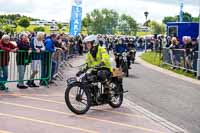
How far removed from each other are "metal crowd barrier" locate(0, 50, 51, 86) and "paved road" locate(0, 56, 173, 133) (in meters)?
1.27

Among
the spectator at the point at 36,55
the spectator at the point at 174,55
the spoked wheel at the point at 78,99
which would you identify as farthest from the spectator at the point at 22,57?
the spectator at the point at 174,55

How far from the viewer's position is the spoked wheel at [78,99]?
11188mm

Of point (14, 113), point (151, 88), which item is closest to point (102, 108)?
point (14, 113)

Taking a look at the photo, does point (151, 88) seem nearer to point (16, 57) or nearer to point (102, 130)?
point (16, 57)

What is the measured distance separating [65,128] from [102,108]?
2.74m

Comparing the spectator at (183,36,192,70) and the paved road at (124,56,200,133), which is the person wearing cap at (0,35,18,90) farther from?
the spectator at (183,36,192,70)

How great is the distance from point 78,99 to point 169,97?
13.9ft

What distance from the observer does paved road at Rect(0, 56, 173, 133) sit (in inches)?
378

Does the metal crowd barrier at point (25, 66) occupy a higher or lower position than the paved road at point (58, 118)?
higher

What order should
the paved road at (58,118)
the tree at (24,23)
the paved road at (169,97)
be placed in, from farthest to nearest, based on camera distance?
1. the tree at (24,23)
2. the paved road at (169,97)
3. the paved road at (58,118)

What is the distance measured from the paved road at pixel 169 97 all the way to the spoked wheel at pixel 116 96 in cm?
72

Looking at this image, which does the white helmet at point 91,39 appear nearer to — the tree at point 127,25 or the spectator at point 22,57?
the spectator at point 22,57

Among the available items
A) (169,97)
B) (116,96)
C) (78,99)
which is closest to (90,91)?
(78,99)

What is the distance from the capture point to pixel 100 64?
1166 centimetres
